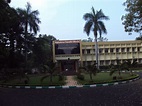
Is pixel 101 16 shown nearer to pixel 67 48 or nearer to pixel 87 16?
pixel 87 16

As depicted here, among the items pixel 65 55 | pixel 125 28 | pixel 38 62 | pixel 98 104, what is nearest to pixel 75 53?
pixel 65 55

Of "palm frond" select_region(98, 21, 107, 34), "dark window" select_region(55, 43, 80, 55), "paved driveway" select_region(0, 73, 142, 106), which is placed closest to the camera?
"paved driveway" select_region(0, 73, 142, 106)

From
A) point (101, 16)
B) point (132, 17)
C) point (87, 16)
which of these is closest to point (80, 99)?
point (132, 17)

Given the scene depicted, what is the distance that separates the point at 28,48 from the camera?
47250mm

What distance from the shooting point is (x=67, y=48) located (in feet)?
169

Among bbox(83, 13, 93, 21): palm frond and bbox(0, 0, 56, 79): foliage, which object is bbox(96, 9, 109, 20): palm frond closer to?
bbox(83, 13, 93, 21): palm frond

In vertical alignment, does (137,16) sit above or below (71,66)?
above

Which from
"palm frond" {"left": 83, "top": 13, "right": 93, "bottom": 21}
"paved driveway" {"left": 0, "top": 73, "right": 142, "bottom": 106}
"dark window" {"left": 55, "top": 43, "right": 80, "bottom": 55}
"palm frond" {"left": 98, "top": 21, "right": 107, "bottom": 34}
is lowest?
"paved driveway" {"left": 0, "top": 73, "right": 142, "bottom": 106}

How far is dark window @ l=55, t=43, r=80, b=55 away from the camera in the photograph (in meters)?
51.3

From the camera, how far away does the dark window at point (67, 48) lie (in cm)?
5131

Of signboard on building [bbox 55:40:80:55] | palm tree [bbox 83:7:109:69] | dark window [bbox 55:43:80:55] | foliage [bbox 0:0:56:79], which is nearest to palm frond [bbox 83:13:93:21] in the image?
palm tree [bbox 83:7:109:69]

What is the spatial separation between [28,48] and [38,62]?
329 inches

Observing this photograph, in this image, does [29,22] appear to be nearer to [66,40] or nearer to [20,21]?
[20,21]

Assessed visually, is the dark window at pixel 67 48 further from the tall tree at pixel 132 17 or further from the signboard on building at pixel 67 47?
the tall tree at pixel 132 17
